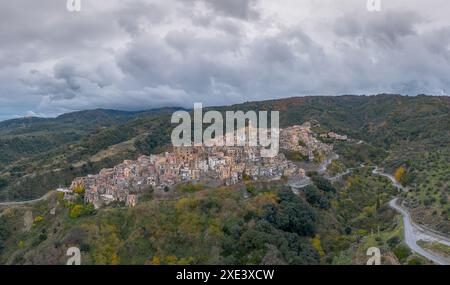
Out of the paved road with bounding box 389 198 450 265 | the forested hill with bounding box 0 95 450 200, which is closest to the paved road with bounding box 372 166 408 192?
the forested hill with bounding box 0 95 450 200

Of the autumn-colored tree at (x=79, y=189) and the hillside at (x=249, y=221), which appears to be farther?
the autumn-colored tree at (x=79, y=189)

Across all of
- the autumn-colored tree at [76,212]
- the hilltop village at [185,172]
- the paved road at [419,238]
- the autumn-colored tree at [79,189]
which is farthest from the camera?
the autumn-colored tree at [79,189]

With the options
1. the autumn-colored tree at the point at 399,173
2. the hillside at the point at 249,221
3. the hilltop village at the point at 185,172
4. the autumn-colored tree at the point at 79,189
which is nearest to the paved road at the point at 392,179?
the autumn-colored tree at the point at 399,173

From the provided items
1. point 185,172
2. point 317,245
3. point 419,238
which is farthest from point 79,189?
point 419,238

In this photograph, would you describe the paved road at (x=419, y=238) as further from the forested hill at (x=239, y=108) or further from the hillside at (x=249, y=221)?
the forested hill at (x=239, y=108)

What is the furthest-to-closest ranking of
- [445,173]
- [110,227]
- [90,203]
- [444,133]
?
1. [444,133]
2. [445,173]
3. [90,203]
4. [110,227]
